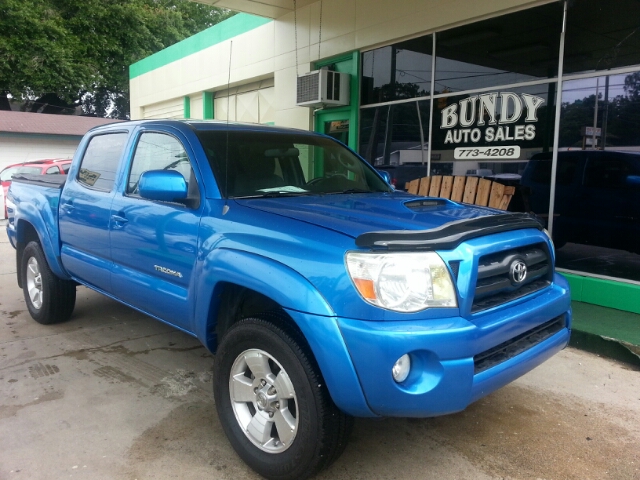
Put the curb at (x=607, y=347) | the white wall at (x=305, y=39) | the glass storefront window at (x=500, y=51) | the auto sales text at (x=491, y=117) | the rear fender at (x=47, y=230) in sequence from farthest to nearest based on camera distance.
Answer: the white wall at (x=305, y=39) → the auto sales text at (x=491, y=117) → the glass storefront window at (x=500, y=51) → the rear fender at (x=47, y=230) → the curb at (x=607, y=347)

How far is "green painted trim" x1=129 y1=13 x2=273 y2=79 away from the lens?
11.1 m

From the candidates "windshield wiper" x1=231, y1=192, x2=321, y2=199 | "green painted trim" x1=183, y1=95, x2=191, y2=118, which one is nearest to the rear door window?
"windshield wiper" x1=231, y1=192, x2=321, y2=199

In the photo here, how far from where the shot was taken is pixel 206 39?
12930 mm

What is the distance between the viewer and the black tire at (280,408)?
7.87 ft

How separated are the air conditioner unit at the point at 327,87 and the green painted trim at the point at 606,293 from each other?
4715 millimetres

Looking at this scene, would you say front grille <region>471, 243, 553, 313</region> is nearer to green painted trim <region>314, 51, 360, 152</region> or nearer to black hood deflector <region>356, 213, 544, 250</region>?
black hood deflector <region>356, 213, 544, 250</region>

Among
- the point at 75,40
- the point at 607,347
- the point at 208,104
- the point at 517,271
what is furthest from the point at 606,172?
the point at 75,40

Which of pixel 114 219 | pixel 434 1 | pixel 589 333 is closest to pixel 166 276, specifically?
pixel 114 219

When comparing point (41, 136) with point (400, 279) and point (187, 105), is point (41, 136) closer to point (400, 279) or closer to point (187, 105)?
point (187, 105)

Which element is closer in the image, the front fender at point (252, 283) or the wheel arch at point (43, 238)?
the front fender at point (252, 283)

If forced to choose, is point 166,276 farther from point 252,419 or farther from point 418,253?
point 418,253

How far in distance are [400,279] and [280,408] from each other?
91 centimetres

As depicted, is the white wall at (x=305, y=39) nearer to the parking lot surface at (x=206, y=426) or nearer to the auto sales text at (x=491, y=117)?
the auto sales text at (x=491, y=117)

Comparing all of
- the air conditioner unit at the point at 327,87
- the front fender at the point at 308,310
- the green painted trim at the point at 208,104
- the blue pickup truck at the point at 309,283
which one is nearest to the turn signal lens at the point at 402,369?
the blue pickup truck at the point at 309,283
